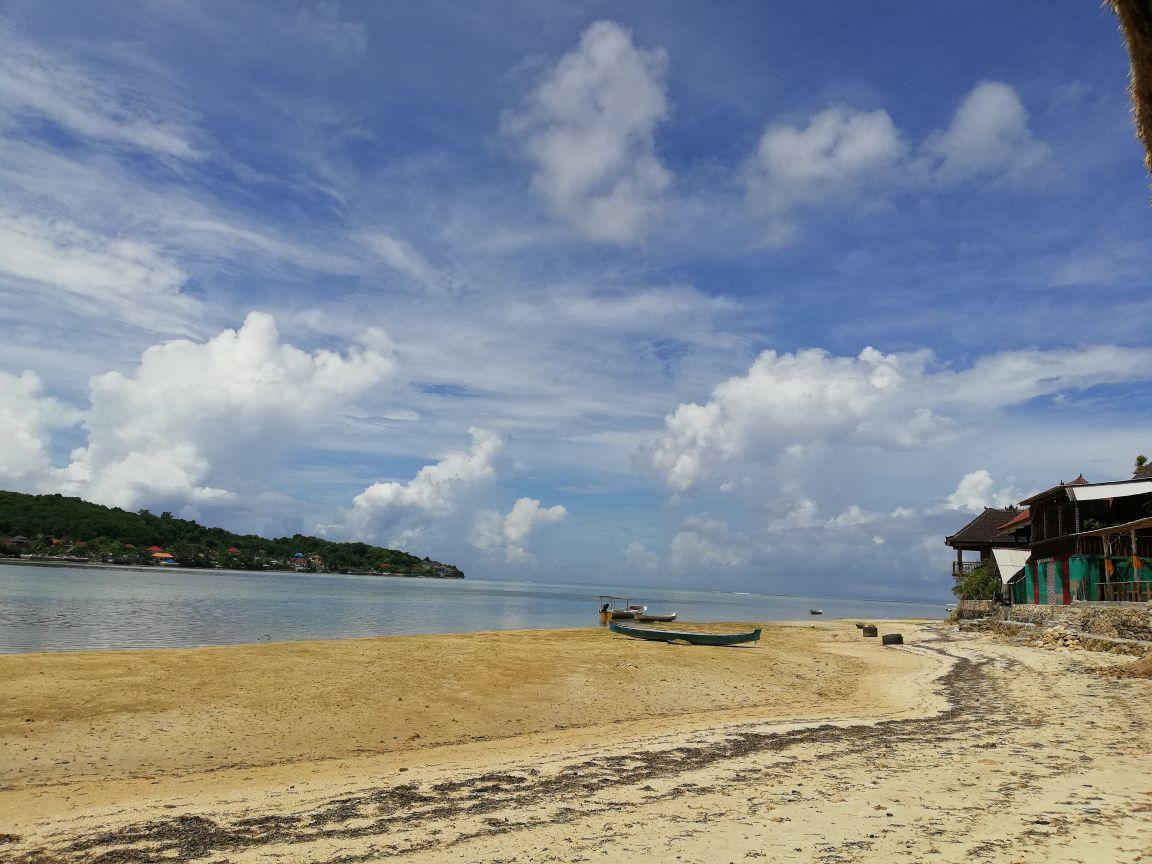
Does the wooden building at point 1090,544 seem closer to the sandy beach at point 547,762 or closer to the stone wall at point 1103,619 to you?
the stone wall at point 1103,619

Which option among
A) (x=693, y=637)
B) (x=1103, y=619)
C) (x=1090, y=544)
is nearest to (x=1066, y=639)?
(x=1103, y=619)

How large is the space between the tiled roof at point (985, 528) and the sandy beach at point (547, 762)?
40107 mm

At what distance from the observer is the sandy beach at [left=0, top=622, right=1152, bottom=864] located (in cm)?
745

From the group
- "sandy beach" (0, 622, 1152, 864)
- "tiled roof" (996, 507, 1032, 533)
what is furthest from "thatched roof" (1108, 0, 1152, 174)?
"tiled roof" (996, 507, 1032, 533)

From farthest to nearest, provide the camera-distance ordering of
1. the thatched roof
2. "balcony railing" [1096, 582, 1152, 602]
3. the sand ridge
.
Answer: "balcony railing" [1096, 582, 1152, 602] < the sand ridge < the thatched roof

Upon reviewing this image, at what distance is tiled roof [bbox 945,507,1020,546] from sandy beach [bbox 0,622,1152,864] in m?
40.1

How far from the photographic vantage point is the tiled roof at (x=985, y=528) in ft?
192

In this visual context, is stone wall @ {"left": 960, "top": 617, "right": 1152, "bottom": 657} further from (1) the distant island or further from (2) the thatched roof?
(1) the distant island

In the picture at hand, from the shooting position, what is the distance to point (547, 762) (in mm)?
11406

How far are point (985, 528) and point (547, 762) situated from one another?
59.4 meters

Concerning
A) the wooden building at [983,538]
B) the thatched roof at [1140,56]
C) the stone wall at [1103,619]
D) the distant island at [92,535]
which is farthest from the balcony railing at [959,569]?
the distant island at [92,535]

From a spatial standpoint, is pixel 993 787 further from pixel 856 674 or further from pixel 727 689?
pixel 856 674

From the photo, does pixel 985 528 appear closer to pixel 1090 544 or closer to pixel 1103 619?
pixel 1090 544

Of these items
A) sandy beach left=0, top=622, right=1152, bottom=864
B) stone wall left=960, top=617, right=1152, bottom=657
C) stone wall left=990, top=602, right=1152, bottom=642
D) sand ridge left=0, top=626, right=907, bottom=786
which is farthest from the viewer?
stone wall left=990, top=602, right=1152, bottom=642
